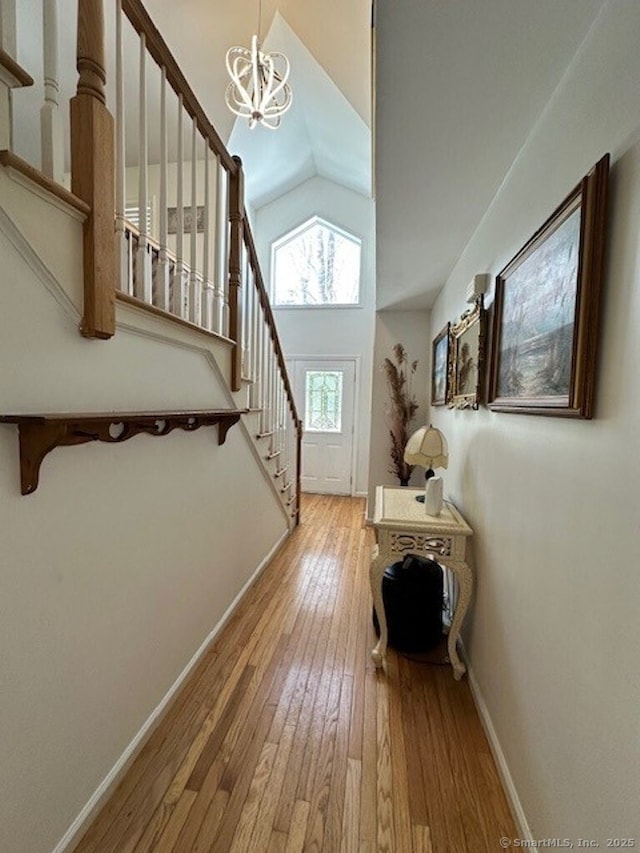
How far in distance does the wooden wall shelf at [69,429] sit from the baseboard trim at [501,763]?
1.65 metres

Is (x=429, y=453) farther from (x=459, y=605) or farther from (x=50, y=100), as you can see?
(x=50, y=100)

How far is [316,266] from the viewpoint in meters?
5.35

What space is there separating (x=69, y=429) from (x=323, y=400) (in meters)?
4.39

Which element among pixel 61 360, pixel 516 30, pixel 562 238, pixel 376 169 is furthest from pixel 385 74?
pixel 61 360

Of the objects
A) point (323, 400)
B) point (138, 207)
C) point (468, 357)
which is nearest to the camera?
point (138, 207)

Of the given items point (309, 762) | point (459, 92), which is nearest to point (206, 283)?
point (459, 92)

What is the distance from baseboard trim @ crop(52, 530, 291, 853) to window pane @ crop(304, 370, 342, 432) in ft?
11.3

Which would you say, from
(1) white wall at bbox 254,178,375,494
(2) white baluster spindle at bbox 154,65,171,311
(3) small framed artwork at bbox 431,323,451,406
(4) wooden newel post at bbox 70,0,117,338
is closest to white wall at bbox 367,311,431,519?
(3) small framed artwork at bbox 431,323,451,406

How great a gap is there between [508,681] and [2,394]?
172cm

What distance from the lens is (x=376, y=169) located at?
1709 millimetres

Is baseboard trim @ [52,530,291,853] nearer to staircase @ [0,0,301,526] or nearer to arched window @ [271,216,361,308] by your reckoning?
staircase @ [0,0,301,526]

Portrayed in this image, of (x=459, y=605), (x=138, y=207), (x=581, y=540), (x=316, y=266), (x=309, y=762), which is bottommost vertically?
(x=309, y=762)

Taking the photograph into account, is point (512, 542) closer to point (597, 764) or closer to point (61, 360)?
point (597, 764)

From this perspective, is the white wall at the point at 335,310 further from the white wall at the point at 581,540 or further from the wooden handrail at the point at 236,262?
the white wall at the point at 581,540
